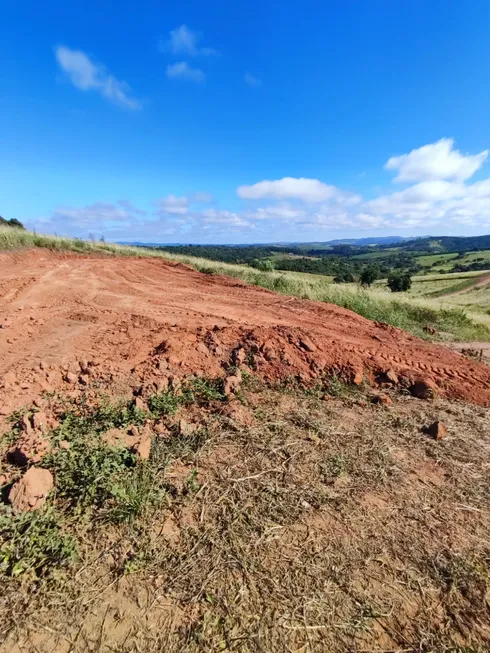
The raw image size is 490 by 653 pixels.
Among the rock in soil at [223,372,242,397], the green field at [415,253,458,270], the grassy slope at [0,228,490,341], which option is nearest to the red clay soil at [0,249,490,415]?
the rock in soil at [223,372,242,397]

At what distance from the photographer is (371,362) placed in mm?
4902

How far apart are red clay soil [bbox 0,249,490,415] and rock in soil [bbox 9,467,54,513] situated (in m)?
1.26

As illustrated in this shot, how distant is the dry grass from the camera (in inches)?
73.6

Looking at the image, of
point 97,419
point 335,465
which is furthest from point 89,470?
point 335,465

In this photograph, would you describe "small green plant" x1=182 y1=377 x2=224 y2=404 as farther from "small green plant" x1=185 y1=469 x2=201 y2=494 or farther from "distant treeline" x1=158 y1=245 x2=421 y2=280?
"distant treeline" x1=158 y1=245 x2=421 y2=280

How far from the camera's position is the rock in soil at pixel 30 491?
2477mm

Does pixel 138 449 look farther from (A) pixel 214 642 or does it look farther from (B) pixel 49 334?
(B) pixel 49 334

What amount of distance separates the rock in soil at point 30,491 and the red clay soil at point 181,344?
126cm

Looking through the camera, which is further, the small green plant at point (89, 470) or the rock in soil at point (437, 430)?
the rock in soil at point (437, 430)

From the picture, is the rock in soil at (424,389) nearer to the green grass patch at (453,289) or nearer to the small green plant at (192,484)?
the small green plant at (192,484)

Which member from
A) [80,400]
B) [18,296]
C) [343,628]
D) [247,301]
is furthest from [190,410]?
[18,296]

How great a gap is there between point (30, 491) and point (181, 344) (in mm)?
2555

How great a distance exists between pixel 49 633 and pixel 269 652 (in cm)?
115

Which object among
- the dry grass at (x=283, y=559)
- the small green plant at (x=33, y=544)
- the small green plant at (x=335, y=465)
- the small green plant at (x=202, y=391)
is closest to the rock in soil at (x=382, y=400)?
the dry grass at (x=283, y=559)
